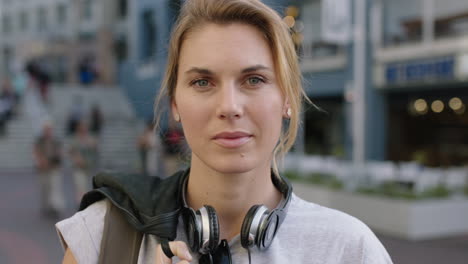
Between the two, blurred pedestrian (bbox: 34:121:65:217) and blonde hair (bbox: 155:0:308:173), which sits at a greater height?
blonde hair (bbox: 155:0:308:173)

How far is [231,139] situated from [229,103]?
0.10 metres

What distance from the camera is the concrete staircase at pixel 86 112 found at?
21.4 metres

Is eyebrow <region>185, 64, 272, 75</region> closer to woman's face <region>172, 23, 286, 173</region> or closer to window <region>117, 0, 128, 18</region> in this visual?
woman's face <region>172, 23, 286, 173</region>

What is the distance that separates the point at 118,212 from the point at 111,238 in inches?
3.2

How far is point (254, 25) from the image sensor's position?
4.99 feet

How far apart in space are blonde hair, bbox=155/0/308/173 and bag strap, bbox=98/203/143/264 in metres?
0.47

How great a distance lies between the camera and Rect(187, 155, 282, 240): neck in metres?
1.56

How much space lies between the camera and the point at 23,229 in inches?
352

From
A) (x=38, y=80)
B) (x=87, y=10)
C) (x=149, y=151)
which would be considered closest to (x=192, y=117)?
(x=149, y=151)

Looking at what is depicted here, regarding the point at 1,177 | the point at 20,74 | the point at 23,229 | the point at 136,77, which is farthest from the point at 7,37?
the point at 23,229

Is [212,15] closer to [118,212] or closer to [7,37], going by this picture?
[118,212]

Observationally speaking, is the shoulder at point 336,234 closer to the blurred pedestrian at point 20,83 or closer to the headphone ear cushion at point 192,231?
the headphone ear cushion at point 192,231

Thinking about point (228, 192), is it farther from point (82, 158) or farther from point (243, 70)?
point (82, 158)

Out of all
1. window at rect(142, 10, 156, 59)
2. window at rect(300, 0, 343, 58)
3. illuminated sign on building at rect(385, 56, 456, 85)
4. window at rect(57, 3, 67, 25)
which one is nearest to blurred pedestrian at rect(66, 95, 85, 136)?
window at rect(142, 10, 156, 59)
